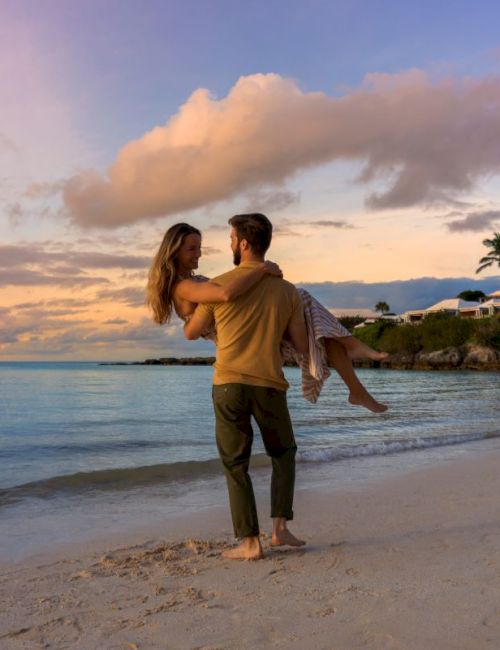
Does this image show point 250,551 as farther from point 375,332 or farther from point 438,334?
point 375,332

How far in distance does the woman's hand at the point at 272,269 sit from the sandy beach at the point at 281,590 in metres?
1.81

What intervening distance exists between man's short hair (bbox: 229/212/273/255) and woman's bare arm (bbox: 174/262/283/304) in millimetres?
133

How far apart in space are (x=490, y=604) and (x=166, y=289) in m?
2.57

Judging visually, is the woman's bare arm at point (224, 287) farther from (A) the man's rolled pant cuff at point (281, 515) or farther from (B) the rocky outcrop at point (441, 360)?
(B) the rocky outcrop at point (441, 360)

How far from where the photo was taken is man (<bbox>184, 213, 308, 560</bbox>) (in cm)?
402

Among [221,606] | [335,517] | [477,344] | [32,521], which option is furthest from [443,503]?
[477,344]

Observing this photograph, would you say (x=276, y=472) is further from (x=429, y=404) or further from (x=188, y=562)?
(x=429, y=404)

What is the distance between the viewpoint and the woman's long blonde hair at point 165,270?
4.09m

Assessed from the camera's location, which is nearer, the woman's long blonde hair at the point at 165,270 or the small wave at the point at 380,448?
the woman's long blonde hair at the point at 165,270

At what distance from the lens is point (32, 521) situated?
5.83m

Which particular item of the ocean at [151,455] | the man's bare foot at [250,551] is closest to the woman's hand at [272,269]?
the man's bare foot at [250,551]

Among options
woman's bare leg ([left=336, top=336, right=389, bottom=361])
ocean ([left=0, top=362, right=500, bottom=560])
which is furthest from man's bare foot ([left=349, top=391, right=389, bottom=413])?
ocean ([left=0, top=362, right=500, bottom=560])

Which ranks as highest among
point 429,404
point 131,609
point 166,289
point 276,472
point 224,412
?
point 166,289

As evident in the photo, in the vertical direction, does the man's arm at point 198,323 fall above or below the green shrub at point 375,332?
above
